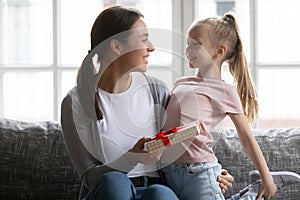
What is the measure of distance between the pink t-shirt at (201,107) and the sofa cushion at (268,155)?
0.39 meters

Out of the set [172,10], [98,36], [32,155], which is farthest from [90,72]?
[172,10]

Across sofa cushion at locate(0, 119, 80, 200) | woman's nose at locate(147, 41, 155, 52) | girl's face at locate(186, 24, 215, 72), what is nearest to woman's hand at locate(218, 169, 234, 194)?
girl's face at locate(186, 24, 215, 72)

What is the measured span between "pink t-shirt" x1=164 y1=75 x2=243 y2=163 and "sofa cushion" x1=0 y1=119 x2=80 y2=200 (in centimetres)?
62

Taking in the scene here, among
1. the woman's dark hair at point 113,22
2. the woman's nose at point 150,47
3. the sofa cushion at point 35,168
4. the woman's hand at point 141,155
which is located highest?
the woman's dark hair at point 113,22

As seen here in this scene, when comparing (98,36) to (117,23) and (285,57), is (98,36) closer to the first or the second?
(117,23)

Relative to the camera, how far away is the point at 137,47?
207 cm

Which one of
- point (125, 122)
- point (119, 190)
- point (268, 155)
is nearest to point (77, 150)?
point (125, 122)

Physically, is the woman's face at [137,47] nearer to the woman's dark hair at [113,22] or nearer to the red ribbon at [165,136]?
the woman's dark hair at [113,22]

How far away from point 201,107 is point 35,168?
792 mm

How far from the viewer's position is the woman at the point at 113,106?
81.9 inches

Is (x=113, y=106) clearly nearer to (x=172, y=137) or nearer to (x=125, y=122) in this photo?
(x=125, y=122)

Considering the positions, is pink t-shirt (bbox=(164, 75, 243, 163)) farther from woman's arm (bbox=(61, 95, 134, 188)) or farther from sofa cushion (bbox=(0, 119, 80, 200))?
sofa cushion (bbox=(0, 119, 80, 200))

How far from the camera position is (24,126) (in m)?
2.70

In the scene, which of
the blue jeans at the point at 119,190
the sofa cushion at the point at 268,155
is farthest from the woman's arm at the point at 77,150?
the sofa cushion at the point at 268,155
